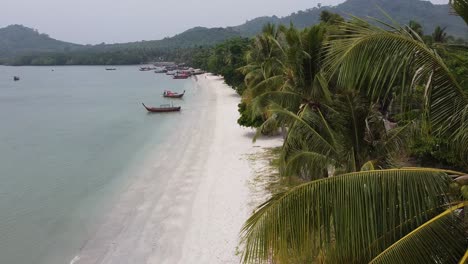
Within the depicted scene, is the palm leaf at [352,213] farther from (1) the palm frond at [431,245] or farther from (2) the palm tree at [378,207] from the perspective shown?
(1) the palm frond at [431,245]

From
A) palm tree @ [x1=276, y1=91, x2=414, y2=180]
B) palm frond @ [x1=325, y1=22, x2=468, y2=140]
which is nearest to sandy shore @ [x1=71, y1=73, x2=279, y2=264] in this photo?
palm tree @ [x1=276, y1=91, x2=414, y2=180]

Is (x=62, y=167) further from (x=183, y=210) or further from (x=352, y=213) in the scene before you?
(x=352, y=213)

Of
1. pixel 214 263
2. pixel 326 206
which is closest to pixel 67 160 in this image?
pixel 214 263

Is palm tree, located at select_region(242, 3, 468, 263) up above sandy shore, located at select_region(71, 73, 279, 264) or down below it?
above

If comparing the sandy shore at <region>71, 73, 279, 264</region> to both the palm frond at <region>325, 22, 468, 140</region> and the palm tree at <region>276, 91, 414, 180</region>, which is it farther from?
the palm frond at <region>325, 22, 468, 140</region>

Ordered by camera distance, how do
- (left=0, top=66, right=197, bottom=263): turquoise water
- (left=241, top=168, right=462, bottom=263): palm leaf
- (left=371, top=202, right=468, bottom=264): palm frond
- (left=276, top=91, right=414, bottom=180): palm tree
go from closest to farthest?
1. (left=371, top=202, right=468, bottom=264): palm frond
2. (left=241, top=168, right=462, bottom=263): palm leaf
3. (left=276, top=91, right=414, bottom=180): palm tree
4. (left=0, top=66, right=197, bottom=263): turquoise water

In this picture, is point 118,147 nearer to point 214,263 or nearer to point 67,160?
point 67,160
